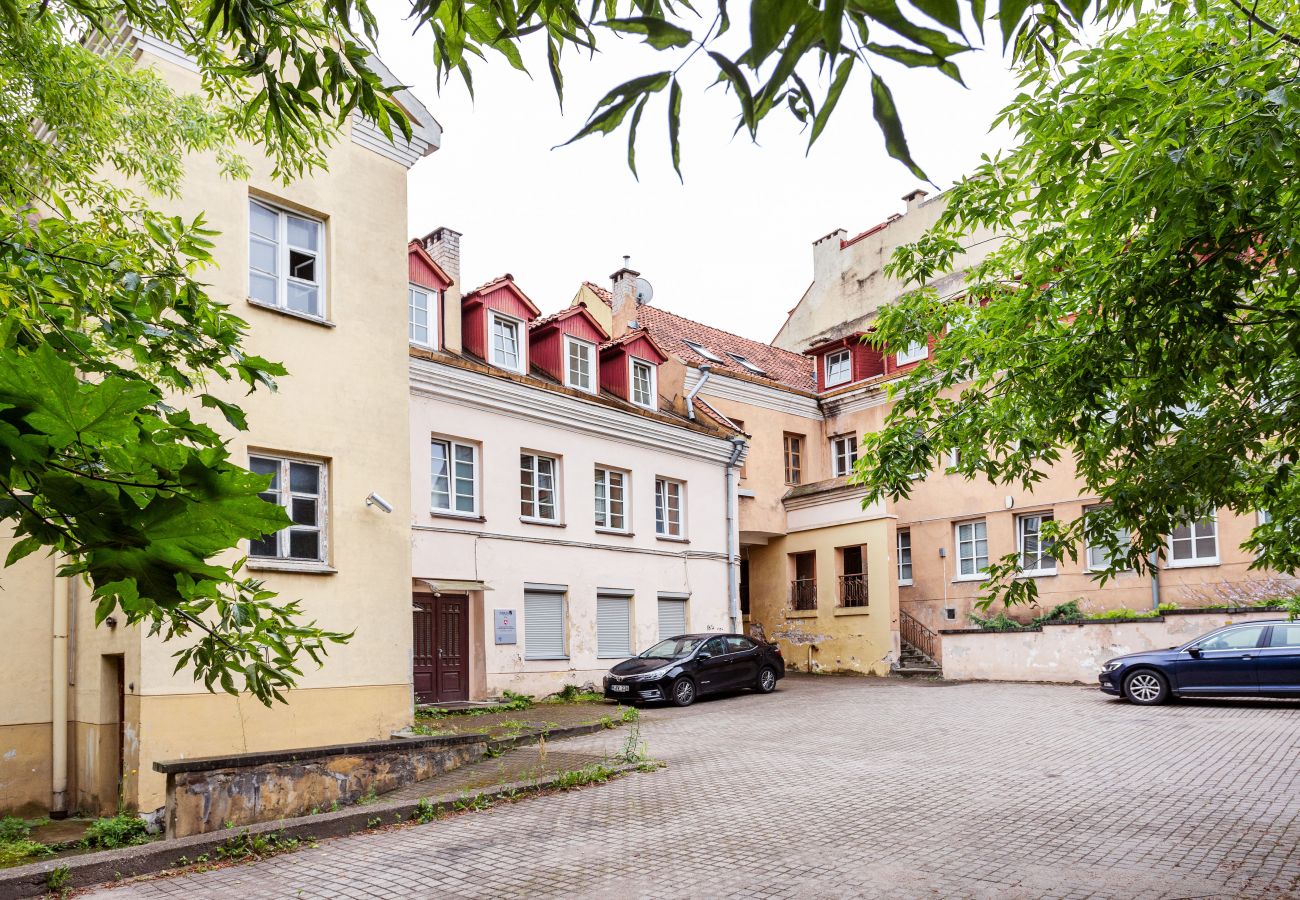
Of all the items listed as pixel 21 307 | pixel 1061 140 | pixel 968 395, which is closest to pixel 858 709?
pixel 968 395

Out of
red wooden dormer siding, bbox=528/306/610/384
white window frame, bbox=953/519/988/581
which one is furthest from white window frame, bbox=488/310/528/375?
white window frame, bbox=953/519/988/581

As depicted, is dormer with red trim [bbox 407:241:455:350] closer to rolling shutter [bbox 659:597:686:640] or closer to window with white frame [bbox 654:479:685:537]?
window with white frame [bbox 654:479:685:537]

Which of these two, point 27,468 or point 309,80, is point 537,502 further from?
point 27,468

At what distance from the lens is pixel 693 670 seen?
2061 cm

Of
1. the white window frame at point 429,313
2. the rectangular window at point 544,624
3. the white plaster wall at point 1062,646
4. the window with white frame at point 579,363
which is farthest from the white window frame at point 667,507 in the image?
the white plaster wall at point 1062,646

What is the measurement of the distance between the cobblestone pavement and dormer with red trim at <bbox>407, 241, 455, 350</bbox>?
31.0ft

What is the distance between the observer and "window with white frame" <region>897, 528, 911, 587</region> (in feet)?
94.8

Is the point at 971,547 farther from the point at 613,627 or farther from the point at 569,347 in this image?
the point at 569,347

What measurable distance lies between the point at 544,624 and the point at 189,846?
13239mm

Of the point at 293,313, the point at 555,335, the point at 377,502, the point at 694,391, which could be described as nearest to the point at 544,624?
the point at 555,335

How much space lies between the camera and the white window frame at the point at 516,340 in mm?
21938

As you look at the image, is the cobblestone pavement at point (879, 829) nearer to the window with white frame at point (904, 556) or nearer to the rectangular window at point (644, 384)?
the rectangular window at point (644, 384)

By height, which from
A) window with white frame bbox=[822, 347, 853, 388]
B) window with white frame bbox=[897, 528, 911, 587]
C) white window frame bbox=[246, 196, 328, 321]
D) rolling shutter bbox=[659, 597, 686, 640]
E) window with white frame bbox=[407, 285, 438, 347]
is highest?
window with white frame bbox=[822, 347, 853, 388]

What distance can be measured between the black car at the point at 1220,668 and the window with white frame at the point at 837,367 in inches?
554
